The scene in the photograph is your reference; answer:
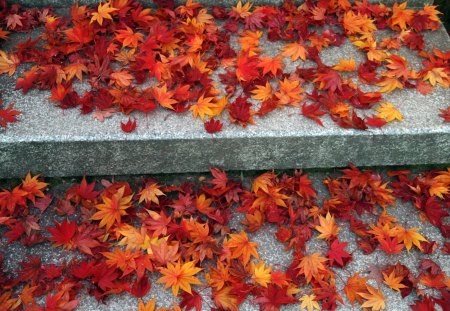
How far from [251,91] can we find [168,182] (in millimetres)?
718

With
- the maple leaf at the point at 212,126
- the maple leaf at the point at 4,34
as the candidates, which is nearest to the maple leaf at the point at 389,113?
the maple leaf at the point at 212,126

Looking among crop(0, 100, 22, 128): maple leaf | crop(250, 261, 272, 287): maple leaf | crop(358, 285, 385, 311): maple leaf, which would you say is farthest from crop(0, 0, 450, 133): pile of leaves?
crop(358, 285, 385, 311): maple leaf

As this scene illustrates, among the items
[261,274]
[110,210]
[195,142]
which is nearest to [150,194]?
[110,210]

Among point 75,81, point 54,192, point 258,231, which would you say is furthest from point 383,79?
point 54,192

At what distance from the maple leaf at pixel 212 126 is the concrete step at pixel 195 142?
3cm

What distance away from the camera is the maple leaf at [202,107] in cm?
255

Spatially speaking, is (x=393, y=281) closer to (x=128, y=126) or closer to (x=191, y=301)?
(x=191, y=301)

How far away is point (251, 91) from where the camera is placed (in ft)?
8.79

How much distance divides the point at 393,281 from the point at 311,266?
423mm

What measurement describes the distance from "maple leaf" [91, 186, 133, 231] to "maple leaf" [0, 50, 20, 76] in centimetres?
96

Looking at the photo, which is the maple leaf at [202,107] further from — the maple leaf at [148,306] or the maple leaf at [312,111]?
the maple leaf at [148,306]

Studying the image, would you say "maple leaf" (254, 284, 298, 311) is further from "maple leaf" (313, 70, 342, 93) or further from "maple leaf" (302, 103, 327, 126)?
"maple leaf" (313, 70, 342, 93)

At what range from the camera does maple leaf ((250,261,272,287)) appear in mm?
2332

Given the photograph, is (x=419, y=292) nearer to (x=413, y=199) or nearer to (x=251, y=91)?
(x=413, y=199)
